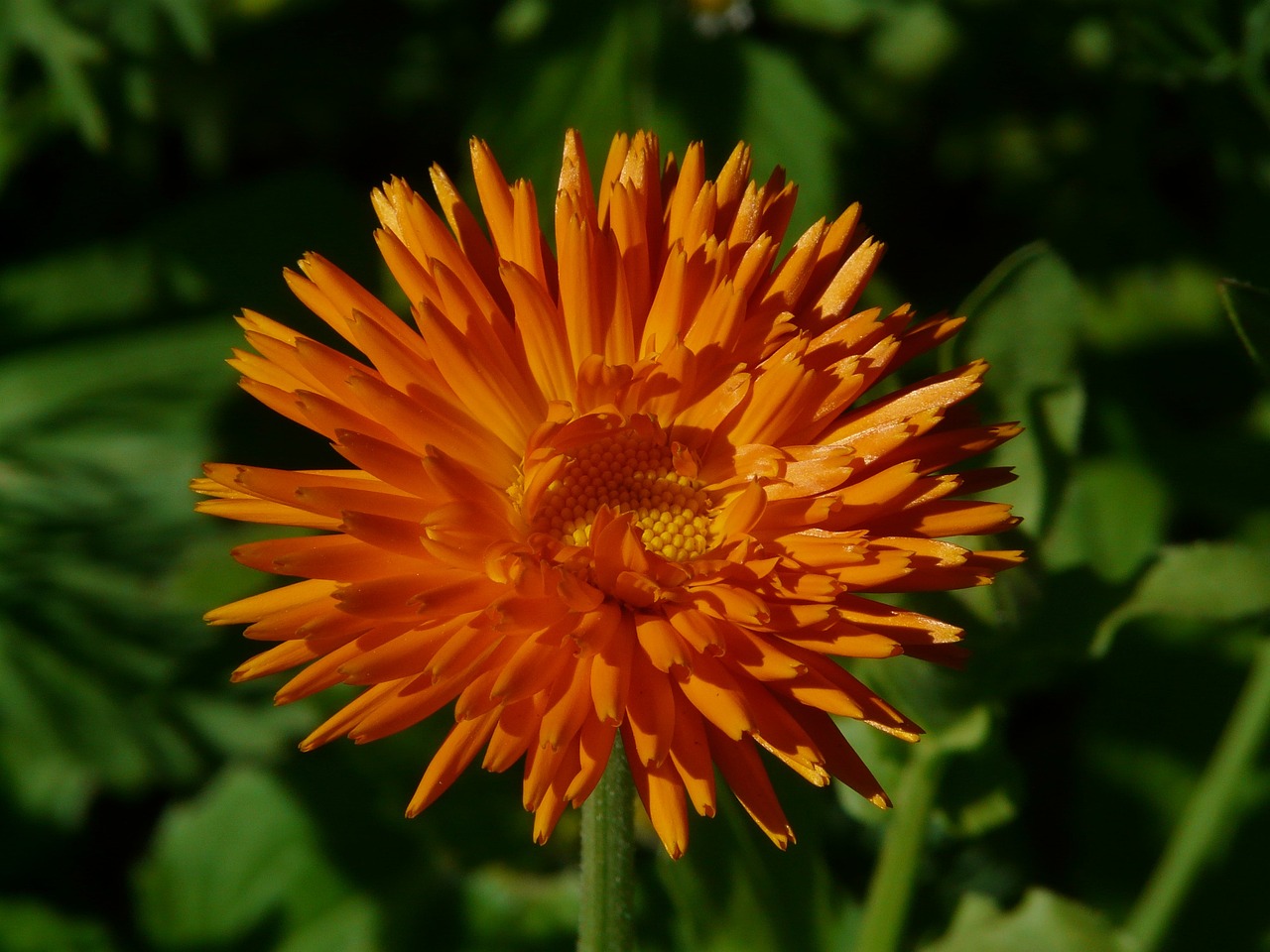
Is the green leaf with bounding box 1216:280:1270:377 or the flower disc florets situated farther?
the flower disc florets

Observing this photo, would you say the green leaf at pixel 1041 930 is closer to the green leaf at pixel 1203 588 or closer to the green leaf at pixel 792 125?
the green leaf at pixel 1203 588

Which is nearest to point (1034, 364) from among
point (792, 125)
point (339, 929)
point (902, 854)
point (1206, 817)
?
point (902, 854)

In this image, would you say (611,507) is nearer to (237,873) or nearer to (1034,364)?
(1034,364)

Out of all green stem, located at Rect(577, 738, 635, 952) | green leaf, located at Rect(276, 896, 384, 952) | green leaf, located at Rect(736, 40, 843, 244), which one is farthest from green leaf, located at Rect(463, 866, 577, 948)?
green leaf, located at Rect(736, 40, 843, 244)

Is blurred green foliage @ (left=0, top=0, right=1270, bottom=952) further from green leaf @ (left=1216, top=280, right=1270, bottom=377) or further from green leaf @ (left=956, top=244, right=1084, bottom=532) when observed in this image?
green leaf @ (left=1216, top=280, right=1270, bottom=377)

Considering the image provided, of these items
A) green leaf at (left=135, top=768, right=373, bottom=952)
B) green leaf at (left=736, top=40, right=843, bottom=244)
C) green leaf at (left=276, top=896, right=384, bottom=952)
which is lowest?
green leaf at (left=276, top=896, right=384, bottom=952)
